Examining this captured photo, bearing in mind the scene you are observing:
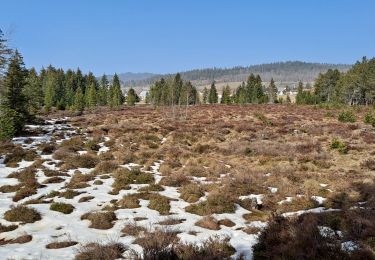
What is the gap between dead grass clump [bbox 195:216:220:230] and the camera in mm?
10875

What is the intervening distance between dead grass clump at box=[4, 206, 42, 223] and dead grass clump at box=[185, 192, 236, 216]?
195 inches

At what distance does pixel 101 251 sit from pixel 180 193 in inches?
264

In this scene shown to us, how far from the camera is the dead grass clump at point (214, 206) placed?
12523mm

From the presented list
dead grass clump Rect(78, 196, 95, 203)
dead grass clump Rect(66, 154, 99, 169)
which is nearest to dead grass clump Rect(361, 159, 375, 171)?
dead grass clump Rect(78, 196, 95, 203)

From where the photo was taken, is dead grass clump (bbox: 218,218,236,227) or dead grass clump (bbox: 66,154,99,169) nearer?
dead grass clump (bbox: 218,218,236,227)

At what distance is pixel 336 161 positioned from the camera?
1983cm

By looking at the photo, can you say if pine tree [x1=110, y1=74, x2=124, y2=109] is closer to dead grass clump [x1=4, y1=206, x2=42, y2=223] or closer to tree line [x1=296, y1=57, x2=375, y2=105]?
tree line [x1=296, y1=57, x2=375, y2=105]

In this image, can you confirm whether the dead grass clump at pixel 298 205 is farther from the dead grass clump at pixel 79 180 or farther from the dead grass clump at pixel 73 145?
the dead grass clump at pixel 73 145

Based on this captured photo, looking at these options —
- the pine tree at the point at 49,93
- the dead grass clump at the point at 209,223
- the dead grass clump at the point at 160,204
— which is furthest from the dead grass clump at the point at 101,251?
the pine tree at the point at 49,93

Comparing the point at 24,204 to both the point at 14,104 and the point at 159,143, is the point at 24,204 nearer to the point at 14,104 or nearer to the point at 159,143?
the point at 159,143

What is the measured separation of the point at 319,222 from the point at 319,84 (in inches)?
3799

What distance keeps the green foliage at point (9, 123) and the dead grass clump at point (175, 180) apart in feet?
50.2

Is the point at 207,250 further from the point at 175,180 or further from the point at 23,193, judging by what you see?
the point at 23,193

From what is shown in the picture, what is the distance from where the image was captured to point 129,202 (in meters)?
13.4
